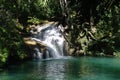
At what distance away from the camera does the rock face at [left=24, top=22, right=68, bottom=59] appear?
1182 inches

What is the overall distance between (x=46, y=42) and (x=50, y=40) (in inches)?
22.3

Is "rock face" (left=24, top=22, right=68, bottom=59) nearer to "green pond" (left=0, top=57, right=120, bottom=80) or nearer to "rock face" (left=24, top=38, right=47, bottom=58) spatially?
"rock face" (left=24, top=38, right=47, bottom=58)

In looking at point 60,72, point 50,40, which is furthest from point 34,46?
point 60,72

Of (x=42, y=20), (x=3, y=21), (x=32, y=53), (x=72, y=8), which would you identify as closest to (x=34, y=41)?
(x=32, y=53)

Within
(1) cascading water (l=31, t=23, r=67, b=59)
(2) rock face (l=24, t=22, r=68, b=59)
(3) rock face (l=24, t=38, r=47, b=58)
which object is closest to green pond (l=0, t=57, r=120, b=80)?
(3) rock face (l=24, t=38, r=47, b=58)

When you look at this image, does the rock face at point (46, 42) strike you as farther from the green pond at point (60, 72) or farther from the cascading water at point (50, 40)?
the green pond at point (60, 72)

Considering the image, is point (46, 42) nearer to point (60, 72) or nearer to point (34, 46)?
point (34, 46)

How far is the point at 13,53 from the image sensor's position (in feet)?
80.8

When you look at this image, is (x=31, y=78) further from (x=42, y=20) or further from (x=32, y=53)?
(x=42, y=20)

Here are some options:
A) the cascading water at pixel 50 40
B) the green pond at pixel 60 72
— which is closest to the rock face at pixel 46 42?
the cascading water at pixel 50 40

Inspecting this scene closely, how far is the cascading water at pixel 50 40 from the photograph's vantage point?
30942mm

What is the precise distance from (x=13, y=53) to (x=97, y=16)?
20.2 m

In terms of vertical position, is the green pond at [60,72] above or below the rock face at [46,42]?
below

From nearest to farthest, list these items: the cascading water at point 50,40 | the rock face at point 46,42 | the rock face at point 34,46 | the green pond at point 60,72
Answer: the green pond at point 60,72, the rock face at point 34,46, the rock face at point 46,42, the cascading water at point 50,40
